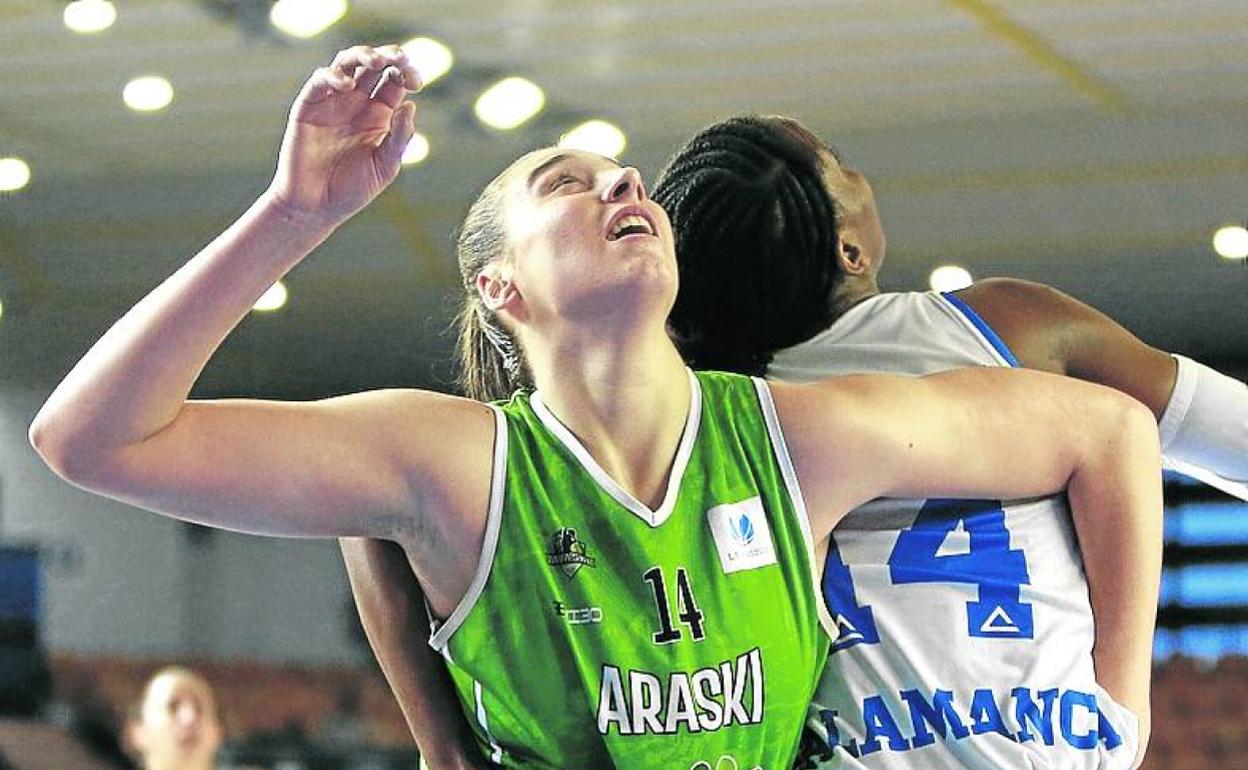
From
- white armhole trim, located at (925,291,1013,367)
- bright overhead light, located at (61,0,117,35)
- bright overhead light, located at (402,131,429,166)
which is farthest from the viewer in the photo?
bright overhead light, located at (402,131,429,166)

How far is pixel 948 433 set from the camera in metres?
1.25

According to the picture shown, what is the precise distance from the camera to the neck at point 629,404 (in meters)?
1.24

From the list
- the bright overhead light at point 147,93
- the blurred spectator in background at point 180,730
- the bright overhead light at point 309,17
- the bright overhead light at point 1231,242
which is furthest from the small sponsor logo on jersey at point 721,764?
the bright overhead light at point 1231,242

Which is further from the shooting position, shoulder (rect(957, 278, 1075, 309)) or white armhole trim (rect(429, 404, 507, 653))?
shoulder (rect(957, 278, 1075, 309))

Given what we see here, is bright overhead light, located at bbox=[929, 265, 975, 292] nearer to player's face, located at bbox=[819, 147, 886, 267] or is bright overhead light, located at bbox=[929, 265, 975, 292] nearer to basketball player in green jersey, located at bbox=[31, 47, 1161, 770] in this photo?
player's face, located at bbox=[819, 147, 886, 267]

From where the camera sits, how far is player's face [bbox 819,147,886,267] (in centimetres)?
150

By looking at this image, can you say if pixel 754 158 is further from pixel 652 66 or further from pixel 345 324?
pixel 345 324

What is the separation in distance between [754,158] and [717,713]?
1.63ft

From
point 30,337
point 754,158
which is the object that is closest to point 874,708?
point 754,158

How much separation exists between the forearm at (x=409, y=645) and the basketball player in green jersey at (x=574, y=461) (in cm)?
3

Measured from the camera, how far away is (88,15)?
5.76 m

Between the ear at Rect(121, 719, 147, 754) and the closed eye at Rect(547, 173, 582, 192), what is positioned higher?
the closed eye at Rect(547, 173, 582, 192)

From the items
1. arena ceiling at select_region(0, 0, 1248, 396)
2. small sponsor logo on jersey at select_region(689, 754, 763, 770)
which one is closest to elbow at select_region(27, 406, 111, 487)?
small sponsor logo on jersey at select_region(689, 754, 763, 770)

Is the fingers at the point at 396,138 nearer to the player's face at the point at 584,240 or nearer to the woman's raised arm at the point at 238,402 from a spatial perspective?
the woman's raised arm at the point at 238,402
